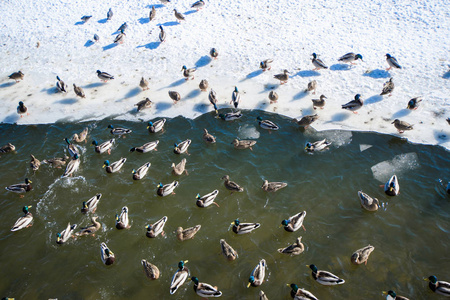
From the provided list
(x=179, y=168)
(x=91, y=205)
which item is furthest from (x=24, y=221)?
(x=179, y=168)

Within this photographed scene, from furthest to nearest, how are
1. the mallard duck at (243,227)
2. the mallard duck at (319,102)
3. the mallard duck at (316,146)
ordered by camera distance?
1. the mallard duck at (319,102)
2. the mallard duck at (316,146)
3. the mallard duck at (243,227)

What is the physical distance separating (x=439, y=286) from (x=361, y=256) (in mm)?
2400

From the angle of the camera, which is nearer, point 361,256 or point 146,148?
point 361,256

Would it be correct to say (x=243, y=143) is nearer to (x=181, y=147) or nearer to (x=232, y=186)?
(x=232, y=186)

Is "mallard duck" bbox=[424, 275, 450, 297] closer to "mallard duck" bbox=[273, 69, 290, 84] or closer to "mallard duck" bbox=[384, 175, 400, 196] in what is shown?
"mallard duck" bbox=[384, 175, 400, 196]

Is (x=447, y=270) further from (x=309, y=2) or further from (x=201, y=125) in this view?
(x=309, y=2)

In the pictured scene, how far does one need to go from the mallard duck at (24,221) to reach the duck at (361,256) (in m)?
12.7

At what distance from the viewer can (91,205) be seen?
12.9m

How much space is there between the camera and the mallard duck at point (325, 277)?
1009 centimetres

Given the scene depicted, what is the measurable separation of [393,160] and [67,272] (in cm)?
1454

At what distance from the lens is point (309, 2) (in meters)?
25.2

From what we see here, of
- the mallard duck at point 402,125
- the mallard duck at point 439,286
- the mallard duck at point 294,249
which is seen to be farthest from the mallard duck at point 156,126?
the mallard duck at point 439,286

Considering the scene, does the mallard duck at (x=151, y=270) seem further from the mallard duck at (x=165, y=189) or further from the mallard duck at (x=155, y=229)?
the mallard duck at (x=165, y=189)

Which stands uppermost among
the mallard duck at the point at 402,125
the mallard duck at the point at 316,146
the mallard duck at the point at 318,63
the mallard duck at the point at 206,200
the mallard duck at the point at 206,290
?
the mallard duck at the point at 318,63
